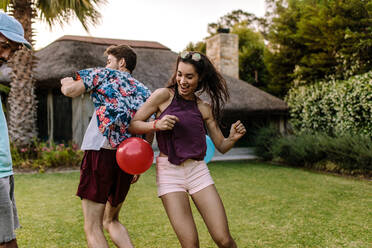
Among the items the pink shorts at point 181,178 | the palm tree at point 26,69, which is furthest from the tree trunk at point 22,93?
the pink shorts at point 181,178

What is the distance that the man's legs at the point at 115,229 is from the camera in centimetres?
298

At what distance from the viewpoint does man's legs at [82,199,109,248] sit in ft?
8.30

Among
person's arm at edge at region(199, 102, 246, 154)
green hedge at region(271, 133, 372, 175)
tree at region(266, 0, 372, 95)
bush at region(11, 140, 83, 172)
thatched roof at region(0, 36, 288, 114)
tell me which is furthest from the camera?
tree at region(266, 0, 372, 95)

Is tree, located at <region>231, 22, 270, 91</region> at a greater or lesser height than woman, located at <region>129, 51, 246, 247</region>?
greater

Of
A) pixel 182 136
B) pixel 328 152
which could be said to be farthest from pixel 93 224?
pixel 328 152

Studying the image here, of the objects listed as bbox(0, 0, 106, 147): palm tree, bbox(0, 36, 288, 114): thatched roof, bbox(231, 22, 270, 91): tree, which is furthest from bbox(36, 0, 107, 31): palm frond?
bbox(231, 22, 270, 91): tree

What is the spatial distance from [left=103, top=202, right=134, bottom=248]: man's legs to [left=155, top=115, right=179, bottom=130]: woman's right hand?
0.94 metres

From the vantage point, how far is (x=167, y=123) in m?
2.38

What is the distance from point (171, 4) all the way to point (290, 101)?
256 inches

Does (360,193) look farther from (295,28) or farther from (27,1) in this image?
(295,28)

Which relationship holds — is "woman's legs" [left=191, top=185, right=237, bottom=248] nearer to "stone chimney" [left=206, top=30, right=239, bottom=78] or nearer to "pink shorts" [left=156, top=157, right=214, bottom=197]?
"pink shorts" [left=156, top=157, right=214, bottom=197]

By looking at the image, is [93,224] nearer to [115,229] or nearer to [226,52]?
[115,229]

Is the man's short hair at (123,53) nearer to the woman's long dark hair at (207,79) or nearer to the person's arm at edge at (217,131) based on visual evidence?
the woman's long dark hair at (207,79)

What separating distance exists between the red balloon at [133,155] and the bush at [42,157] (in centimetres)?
780
